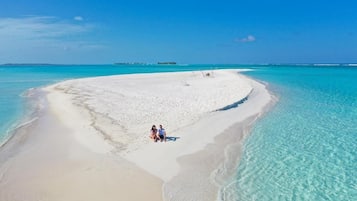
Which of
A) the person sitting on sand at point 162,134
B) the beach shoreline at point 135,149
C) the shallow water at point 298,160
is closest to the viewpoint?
the shallow water at point 298,160

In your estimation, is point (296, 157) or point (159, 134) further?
point (159, 134)

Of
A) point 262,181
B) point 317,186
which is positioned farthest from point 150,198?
point 317,186

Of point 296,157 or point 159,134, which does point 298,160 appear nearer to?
point 296,157

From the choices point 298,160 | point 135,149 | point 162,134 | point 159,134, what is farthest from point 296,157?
point 135,149

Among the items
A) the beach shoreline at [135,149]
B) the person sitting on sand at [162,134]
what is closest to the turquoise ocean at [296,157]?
the beach shoreline at [135,149]

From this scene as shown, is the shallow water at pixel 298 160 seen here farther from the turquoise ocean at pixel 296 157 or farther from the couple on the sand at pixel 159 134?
the couple on the sand at pixel 159 134

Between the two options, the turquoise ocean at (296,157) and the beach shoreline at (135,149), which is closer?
the turquoise ocean at (296,157)

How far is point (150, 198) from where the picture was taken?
25.5 feet

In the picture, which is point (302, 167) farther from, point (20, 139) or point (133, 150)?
point (20, 139)

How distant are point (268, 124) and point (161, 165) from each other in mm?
7717

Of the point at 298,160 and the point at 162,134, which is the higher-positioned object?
the point at 162,134

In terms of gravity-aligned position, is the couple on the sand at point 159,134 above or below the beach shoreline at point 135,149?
above

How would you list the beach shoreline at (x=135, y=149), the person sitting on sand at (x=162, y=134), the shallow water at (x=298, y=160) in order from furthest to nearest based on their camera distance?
the person sitting on sand at (x=162, y=134), the beach shoreline at (x=135, y=149), the shallow water at (x=298, y=160)

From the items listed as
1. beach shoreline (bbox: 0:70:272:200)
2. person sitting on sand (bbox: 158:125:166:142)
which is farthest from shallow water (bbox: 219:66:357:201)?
person sitting on sand (bbox: 158:125:166:142)
